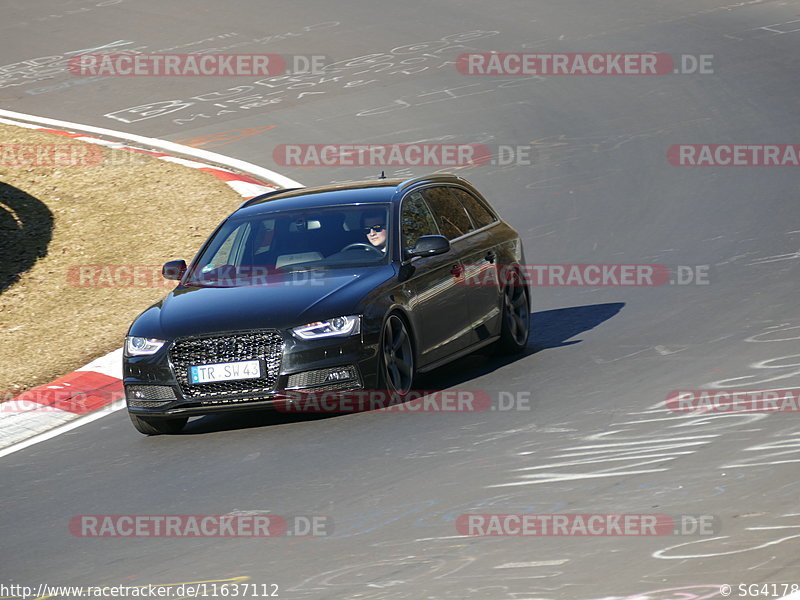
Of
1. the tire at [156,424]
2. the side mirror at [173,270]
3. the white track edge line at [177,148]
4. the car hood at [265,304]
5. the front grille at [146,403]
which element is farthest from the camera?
the white track edge line at [177,148]

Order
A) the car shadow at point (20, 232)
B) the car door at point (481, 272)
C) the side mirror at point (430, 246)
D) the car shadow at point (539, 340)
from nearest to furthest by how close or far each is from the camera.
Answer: the side mirror at point (430, 246) → the car shadow at point (539, 340) → the car door at point (481, 272) → the car shadow at point (20, 232)

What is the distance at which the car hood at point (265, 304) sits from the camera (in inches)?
387

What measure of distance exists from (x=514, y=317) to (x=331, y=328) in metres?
2.77

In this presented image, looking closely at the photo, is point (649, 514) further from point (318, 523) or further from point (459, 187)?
point (459, 187)

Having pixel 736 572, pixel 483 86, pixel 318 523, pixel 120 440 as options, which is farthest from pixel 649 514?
pixel 483 86

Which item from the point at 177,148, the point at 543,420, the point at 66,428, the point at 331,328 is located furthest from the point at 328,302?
the point at 177,148

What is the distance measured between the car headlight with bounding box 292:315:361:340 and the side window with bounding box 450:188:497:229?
266 centimetres

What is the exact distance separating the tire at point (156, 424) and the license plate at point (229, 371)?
0.64m

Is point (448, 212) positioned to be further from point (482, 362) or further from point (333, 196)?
point (482, 362)

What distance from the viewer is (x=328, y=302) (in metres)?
9.97

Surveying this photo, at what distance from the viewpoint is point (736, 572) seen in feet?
19.8

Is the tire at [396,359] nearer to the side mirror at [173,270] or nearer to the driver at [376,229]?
the driver at [376,229]

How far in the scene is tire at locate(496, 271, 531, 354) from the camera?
473 inches

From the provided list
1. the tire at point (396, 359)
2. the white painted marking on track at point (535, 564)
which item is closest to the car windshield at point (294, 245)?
the tire at point (396, 359)
